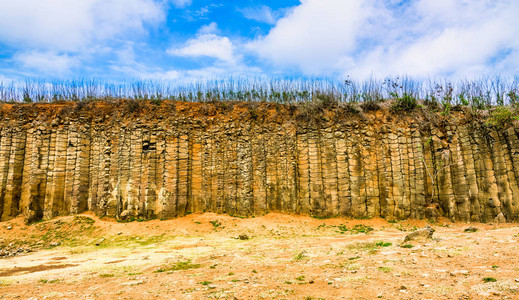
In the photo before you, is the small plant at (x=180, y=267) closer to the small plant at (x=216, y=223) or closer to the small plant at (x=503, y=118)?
the small plant at (x=216, y=223)

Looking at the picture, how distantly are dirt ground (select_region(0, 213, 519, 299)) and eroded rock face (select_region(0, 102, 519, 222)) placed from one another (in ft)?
4.75

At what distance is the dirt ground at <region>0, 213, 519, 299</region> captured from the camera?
19.0ft

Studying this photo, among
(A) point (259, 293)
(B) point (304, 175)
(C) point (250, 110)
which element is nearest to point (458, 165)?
(B) point (304, 175)

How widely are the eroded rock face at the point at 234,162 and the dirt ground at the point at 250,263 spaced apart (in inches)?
57.0

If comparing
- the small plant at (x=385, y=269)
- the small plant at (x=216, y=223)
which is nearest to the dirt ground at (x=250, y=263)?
the small plant at (x=385, y=269)

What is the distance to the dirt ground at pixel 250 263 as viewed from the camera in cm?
579

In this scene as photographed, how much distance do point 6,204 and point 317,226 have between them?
16499 millimetres

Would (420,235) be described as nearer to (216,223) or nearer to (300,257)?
(300,257)

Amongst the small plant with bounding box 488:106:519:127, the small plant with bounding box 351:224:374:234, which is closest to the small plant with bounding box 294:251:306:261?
the small plant with bounding box 351:224:374:234

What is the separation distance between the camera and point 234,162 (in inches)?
707

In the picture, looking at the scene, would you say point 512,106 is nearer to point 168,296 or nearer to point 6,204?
point 168,296

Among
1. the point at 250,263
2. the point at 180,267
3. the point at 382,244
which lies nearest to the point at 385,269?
the point at 382,244

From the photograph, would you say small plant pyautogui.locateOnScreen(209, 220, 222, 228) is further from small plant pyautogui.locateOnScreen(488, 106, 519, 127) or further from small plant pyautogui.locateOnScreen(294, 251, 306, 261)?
small plant pyautogui.locateOnScreen(488, 106, 519, 127)

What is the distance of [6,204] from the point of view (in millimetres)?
17484
